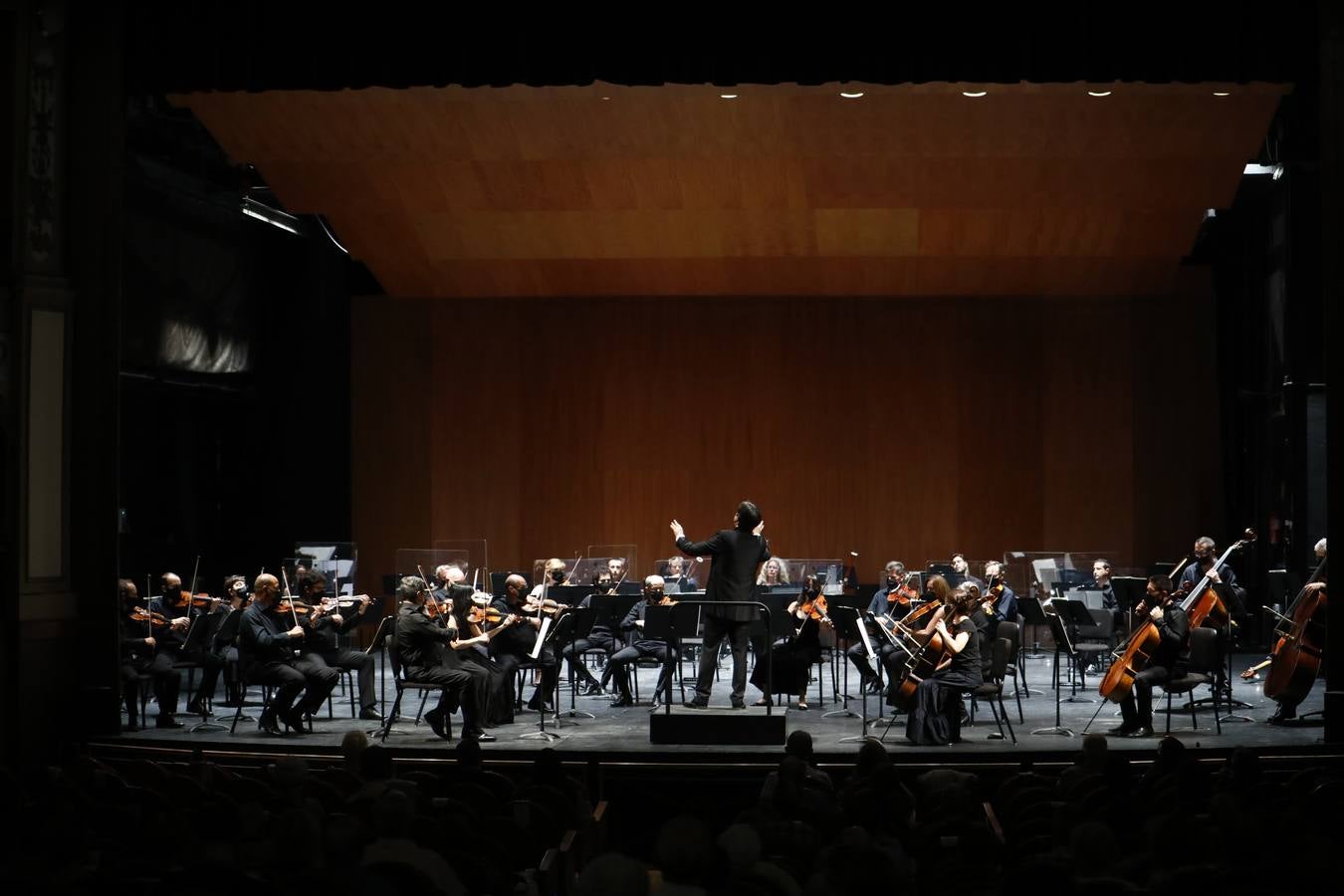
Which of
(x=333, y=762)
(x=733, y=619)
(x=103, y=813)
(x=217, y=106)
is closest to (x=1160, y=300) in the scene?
(x=733, y=619)

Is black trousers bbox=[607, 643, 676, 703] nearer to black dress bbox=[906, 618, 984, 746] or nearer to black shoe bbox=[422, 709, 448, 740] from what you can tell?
black shoe bbox=[422, 709, 448, 740]

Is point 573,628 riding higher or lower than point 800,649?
higher

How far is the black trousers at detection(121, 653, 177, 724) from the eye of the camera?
10336mm

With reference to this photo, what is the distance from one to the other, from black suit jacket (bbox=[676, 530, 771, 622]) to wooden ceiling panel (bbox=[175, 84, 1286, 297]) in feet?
15.6

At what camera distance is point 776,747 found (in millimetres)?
8906

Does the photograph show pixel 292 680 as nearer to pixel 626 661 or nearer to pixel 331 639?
pixel 331 639

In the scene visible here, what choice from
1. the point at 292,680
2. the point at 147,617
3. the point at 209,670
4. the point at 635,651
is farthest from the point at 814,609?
the point at 147,617

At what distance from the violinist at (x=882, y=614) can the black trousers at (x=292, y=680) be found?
3769 mm

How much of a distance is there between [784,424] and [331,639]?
8566 millimetres

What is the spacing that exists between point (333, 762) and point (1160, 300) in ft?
41.6

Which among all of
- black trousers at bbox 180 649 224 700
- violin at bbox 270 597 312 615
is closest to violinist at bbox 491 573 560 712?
violin at bbox 270 597 312 615

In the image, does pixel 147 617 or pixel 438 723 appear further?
pixel 147 617

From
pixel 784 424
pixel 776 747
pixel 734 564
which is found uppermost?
pixel 784 424

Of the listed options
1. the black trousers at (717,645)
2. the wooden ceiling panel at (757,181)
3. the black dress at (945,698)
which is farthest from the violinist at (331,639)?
the wooden ceiling panel at (757,181)
